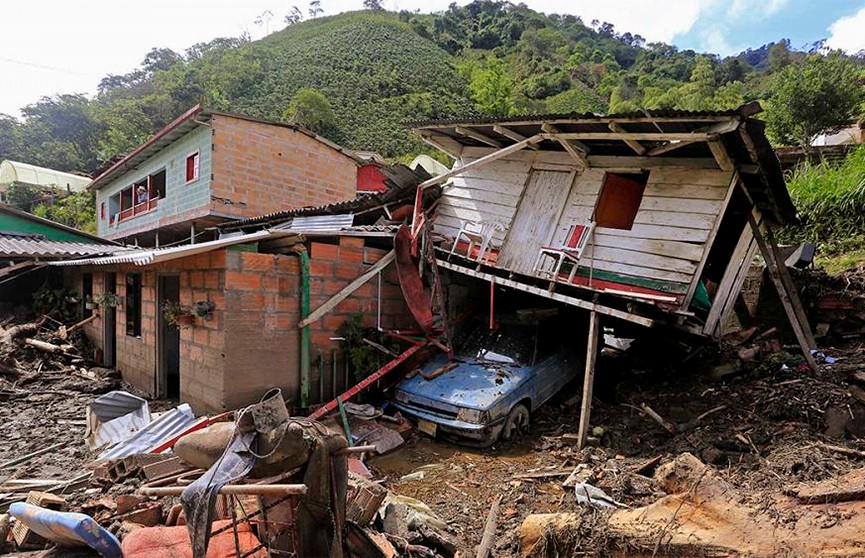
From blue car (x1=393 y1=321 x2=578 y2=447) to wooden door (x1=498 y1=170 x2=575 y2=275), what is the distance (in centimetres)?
116

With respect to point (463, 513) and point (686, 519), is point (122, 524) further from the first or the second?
point (686, 519)

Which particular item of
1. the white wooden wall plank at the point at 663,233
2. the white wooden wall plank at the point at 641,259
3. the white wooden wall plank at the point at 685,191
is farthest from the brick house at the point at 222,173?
the white wooden wall plank at the point at 685,191

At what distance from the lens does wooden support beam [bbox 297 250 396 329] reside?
6.85 meters

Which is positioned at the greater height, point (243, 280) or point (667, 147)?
point (667, 147)

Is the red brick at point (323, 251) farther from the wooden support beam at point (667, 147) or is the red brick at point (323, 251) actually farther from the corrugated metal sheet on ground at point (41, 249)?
the corrugated metal sheet on ground at point (41, 249)

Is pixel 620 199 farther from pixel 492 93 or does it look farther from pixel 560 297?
pixel 492 93

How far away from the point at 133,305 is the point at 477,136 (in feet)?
25.3

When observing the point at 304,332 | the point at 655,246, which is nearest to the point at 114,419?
the point at 304,332

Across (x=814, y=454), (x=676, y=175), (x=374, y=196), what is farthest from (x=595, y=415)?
(x=374, y=196)

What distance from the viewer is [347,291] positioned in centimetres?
727

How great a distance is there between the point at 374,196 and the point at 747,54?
11258 centimetres

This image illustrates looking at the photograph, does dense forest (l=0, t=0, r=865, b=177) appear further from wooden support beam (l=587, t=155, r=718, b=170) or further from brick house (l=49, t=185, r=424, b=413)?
brick house (l=49, t=185, r=424, b=413)

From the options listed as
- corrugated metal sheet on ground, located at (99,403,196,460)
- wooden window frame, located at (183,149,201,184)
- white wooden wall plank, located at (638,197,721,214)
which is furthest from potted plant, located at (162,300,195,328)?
wooden window frame, located at (183,149,201,184)

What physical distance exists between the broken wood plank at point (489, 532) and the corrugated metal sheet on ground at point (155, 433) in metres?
3.83
